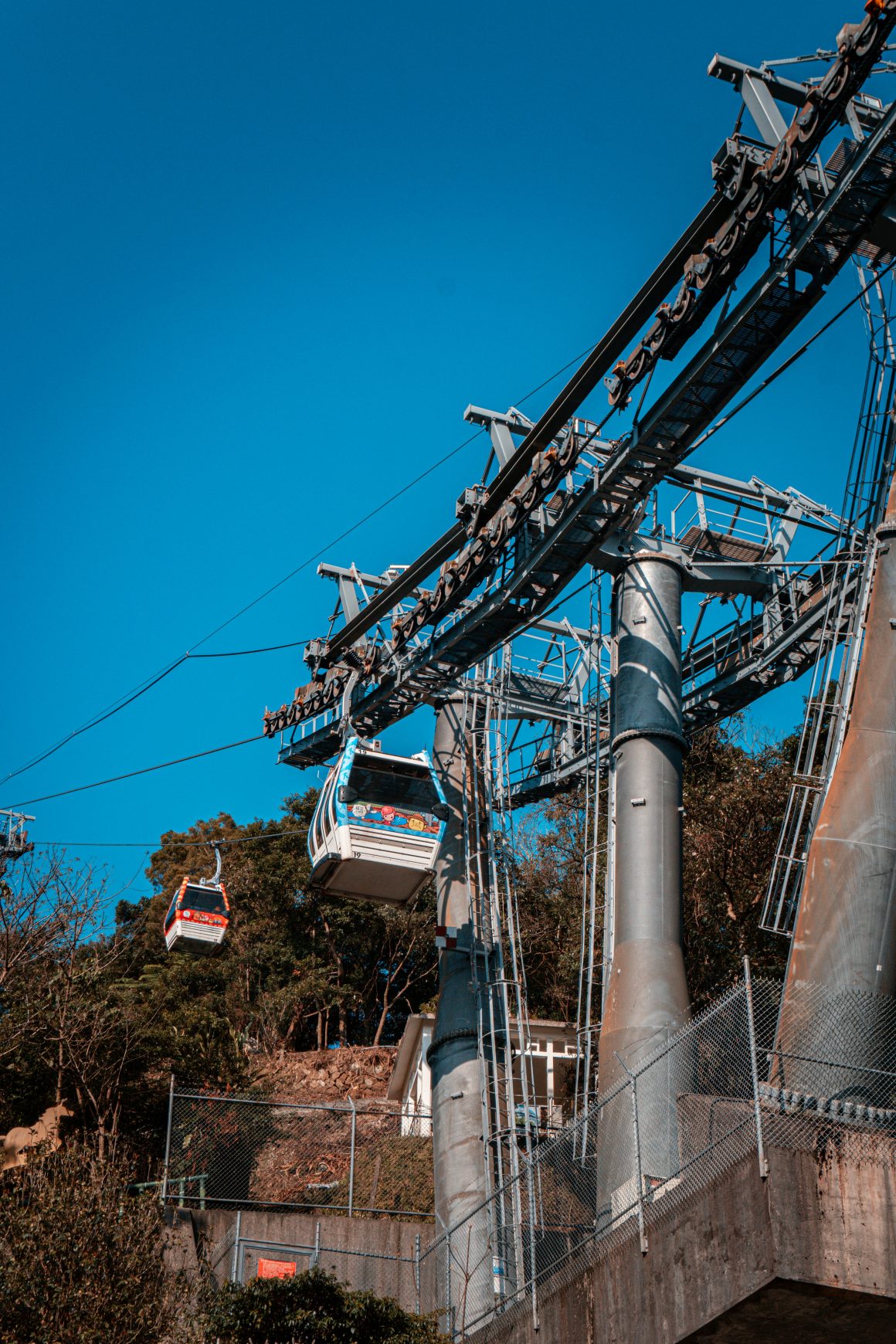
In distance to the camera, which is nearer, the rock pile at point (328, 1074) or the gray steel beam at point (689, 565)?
the gray steel beam at point (689, 565)

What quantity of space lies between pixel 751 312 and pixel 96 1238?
12.6 metres

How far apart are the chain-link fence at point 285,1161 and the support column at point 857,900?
889 cm

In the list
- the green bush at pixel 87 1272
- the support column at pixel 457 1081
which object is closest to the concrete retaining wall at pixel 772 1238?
the green bush at pixel 87 1272

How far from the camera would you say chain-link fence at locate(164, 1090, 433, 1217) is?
2294cm

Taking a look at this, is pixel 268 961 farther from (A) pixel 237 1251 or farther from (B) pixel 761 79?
(B) pixel 761 79

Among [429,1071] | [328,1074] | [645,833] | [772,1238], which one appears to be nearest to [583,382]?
[645,833]

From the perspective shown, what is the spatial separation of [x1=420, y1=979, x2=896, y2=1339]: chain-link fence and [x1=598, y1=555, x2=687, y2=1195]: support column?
422mm

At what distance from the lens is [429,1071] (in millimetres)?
29516

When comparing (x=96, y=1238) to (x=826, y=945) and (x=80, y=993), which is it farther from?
(x=80, y=993)

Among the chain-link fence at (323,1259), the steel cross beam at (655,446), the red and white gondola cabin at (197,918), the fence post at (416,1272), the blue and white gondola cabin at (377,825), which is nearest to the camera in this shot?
the steel cross beam at (655,446)

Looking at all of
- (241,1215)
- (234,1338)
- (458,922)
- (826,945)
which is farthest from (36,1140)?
(826,945)

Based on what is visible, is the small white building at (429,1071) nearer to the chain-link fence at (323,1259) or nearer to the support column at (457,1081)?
the support column at (457,1081)

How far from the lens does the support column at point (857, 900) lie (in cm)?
1500

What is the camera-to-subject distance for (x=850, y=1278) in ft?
37.9
